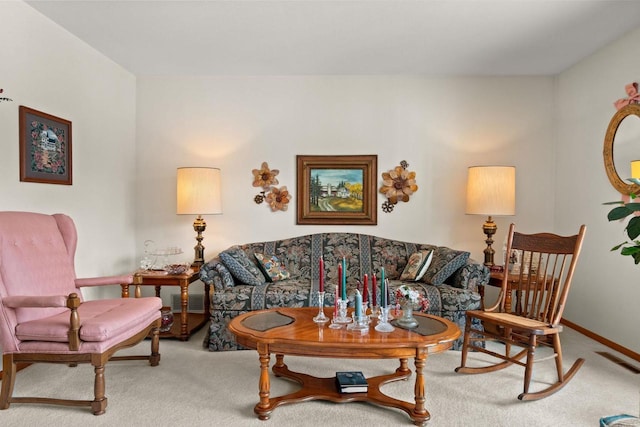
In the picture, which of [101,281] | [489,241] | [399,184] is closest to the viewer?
[101,281]

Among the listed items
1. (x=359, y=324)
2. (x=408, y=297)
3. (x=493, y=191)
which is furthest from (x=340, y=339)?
(x=493, y=191)

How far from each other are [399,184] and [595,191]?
1819 mm

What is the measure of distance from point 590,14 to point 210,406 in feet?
12.4

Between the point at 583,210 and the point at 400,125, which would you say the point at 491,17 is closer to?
the point at 400,125

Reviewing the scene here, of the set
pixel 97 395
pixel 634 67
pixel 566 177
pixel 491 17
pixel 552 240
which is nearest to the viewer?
pixel 97 395

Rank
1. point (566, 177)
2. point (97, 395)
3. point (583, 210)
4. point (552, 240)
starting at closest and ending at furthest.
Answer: point (97, 395) < point (552, 240) < point (583, 210) < point (566, 177)

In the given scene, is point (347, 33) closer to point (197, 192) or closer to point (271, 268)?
point (197, 192)

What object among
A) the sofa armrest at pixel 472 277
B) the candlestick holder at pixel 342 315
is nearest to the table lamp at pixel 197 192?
the candlestick holder at pixel 342 315

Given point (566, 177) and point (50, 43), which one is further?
point (566, 177)

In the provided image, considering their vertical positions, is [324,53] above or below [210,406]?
above

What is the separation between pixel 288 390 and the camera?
2.88 metres

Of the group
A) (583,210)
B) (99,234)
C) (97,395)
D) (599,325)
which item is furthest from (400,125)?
(97,395)

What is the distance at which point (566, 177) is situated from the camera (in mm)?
4684

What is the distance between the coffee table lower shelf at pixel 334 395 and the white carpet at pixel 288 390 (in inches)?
1.7
